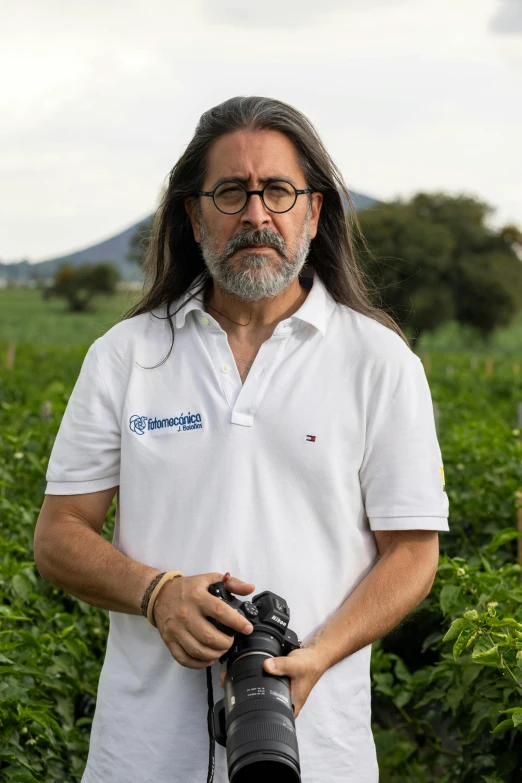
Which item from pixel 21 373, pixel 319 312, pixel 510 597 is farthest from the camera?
pixel 21 373

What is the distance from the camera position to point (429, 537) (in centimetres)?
260

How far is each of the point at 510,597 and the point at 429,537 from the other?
0.83 m

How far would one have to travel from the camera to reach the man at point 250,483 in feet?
8.25

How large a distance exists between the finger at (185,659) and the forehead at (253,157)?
1.12 meters

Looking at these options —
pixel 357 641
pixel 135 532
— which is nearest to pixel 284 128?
pixel 135 532

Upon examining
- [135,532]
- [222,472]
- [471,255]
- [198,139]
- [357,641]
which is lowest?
[471,255]

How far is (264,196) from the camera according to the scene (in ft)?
8.80

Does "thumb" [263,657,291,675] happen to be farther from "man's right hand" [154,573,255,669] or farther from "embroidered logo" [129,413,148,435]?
"embroidered logo" [129,413,148,435]

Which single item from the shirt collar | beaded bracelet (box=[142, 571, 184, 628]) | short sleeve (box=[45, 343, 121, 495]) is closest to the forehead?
the shirt collar

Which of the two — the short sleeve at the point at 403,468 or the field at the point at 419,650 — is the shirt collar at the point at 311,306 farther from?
the field at the point at 419,650

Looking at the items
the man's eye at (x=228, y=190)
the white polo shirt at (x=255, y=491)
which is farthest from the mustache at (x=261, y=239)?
the white polo shirt at (x=255, y=491)

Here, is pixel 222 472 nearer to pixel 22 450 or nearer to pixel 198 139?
pixel 198 139

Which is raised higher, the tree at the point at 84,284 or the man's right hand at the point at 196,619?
the man's right hand at the point at 196,619

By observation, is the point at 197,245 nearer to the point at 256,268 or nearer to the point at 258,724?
the point at 256,268
